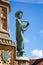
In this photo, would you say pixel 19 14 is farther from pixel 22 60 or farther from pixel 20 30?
pixel 22 60

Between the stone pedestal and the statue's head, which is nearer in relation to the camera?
the stone pedestal

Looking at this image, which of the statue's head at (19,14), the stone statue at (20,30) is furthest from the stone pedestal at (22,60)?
the statue's head at (19,14)

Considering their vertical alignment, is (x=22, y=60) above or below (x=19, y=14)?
below

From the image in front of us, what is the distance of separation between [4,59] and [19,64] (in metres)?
1.32

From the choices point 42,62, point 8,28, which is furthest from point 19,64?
point 42,62

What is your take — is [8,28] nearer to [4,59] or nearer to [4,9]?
[4,9]

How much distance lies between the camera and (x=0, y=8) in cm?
2442

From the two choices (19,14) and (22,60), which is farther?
(19,14)

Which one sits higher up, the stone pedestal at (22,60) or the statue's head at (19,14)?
the statue's head at (19,14)

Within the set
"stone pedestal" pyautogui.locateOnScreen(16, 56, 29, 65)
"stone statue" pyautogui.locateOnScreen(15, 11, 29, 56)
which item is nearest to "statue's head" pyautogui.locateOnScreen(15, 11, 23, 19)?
"stone statue" pyautogui.locateOnScreen(15, 11, 29, 56)

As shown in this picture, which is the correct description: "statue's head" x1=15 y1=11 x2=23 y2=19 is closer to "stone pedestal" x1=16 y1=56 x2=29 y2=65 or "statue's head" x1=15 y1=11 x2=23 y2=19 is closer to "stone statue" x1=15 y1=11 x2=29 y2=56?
"stone statue" x1=15 y1=11 x2=29 y2=56

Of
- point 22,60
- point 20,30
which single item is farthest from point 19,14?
point 22,60

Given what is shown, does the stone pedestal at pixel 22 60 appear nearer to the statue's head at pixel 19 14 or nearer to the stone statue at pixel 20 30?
the stone statue at pixel 20 30

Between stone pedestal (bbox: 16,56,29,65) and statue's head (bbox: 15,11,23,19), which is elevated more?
statue's head (bbox: 15,11,23,19)
